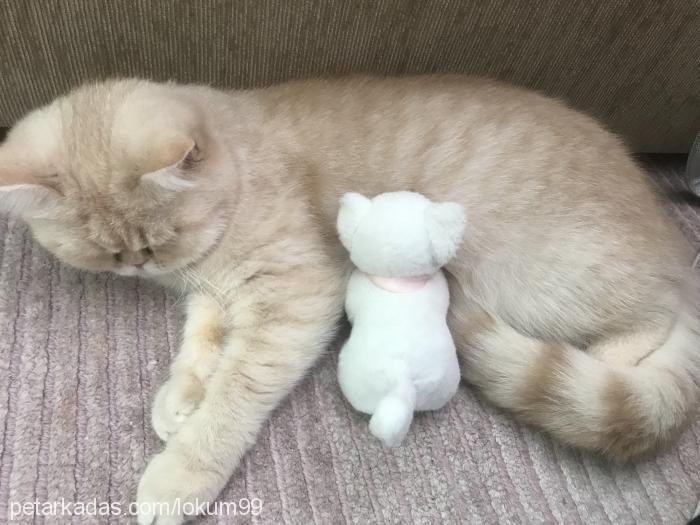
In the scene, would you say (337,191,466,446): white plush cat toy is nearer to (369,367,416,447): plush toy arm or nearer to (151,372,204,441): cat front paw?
(369,367,416,447): plush toy arm

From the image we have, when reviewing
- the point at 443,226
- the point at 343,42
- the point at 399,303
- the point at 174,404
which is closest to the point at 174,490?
the point at 174,404

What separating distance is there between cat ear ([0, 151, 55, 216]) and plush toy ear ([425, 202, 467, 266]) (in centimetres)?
55

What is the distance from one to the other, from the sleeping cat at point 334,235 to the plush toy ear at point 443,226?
15cm

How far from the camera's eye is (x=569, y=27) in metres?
1.25

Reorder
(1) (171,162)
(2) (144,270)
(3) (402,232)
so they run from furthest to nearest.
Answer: (2) (144,270), (3) (402,232), (1) (171,162)

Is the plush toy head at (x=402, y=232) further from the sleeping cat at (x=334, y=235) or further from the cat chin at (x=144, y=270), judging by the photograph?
the cat chin at (x=144, y=270)

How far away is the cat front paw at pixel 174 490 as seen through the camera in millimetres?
905

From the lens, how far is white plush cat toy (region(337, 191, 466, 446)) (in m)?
0.98

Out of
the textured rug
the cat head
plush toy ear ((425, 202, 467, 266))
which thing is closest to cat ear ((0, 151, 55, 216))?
the cat head

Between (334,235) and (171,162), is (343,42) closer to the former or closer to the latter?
(334,235)

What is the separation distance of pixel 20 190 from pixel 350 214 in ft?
1.55

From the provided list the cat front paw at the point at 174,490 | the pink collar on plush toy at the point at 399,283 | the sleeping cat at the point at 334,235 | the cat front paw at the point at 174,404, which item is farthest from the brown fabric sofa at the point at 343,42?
the cat front paw at the point at 174,490

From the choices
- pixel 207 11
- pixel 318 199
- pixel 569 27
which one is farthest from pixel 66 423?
pixel 569 27

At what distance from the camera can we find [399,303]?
3.34 feet
